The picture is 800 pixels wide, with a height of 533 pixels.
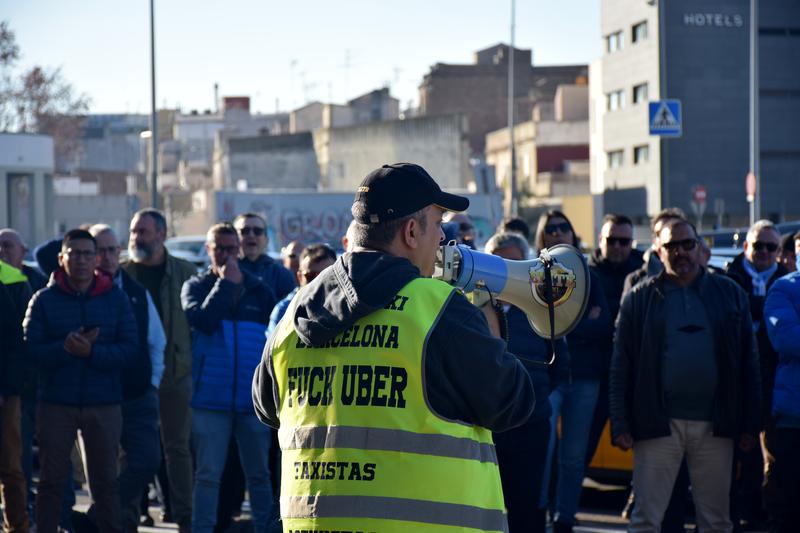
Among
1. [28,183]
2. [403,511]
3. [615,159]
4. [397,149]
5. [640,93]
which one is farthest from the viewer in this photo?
[615,159]

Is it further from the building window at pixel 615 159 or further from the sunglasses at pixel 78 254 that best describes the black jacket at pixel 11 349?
the building window at pixel 615 159

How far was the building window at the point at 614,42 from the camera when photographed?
179ft

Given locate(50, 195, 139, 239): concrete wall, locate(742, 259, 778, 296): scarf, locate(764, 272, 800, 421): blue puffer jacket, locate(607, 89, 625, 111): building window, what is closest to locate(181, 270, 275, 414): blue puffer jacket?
locate(764, 272, 800, 421): blue puffer jacket

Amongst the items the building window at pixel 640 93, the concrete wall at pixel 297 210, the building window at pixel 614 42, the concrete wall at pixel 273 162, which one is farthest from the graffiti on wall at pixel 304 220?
the concrete wall at pixel 273 162

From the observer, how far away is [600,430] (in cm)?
859

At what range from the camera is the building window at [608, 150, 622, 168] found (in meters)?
55.0

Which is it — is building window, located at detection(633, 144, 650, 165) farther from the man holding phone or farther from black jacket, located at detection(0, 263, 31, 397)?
the man holding phone

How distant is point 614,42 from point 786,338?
162 feet

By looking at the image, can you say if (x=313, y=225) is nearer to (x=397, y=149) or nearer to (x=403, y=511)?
(x=397, y=149)

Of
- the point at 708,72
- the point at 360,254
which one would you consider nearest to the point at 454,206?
the point at 360,254

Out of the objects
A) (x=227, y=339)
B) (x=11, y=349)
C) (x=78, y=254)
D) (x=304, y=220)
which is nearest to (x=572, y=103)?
(x=304, y=220)

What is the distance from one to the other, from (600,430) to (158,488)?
3.09 m

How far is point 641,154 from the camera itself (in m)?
53.0

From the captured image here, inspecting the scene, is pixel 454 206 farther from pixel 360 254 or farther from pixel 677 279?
pixel 677 279
